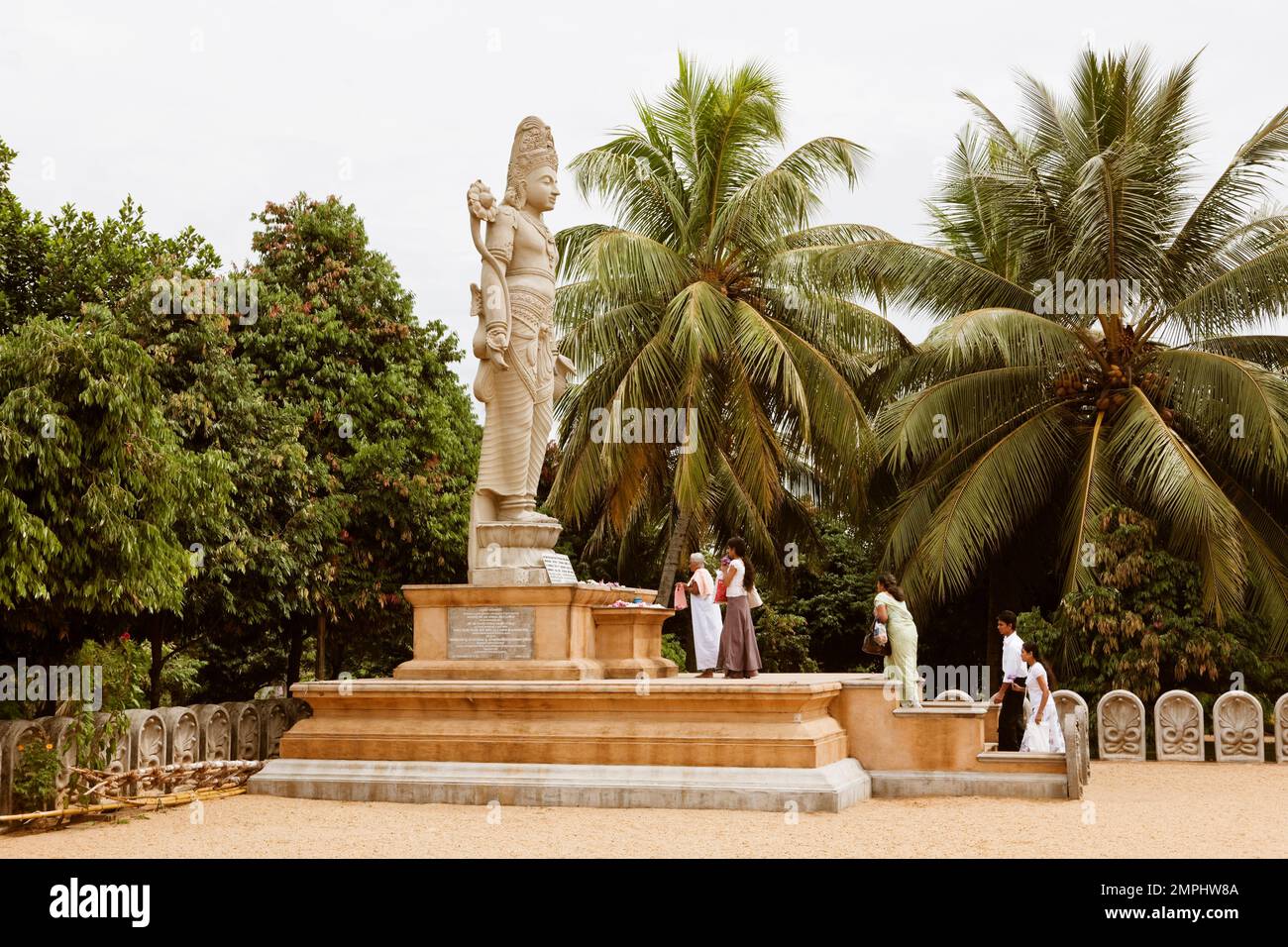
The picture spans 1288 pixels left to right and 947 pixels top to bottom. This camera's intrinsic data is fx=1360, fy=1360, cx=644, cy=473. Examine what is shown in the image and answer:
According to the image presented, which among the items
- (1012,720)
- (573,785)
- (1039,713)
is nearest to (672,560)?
(1012,720)

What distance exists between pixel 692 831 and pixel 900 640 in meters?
3.85

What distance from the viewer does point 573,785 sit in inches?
Result: 429

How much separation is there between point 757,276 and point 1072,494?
241 inches

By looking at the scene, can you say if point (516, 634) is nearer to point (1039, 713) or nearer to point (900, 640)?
point (900, 640)

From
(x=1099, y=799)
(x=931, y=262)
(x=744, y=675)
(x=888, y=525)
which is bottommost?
(x=1099, y=799)

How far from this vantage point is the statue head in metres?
13.3

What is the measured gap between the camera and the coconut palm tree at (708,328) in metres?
19.8

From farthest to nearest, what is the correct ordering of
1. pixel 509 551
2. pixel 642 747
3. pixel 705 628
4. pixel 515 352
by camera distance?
pixel 705 628 < pixel 515 352 < pixel 509 551 < pixel 642 747

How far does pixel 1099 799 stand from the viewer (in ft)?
37.2

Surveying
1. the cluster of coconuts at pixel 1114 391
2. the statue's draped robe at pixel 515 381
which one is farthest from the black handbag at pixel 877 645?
the cluster of coconuts at pixel 1114 391

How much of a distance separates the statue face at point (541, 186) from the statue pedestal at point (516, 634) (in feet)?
12.6

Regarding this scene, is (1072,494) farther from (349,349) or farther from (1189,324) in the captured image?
(349,349)

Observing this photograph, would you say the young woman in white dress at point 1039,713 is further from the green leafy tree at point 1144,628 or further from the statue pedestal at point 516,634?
the green leafy tree at point 1144,628

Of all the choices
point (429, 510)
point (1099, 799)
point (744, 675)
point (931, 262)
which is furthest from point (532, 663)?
point (931, 262)
